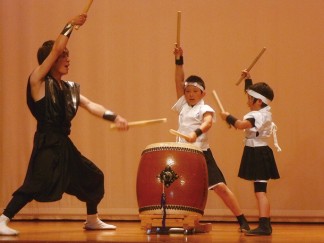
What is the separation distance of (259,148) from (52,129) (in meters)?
1.39

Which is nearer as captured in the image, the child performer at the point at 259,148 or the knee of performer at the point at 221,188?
the child performer at the point at 259,148

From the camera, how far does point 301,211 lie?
212 inches

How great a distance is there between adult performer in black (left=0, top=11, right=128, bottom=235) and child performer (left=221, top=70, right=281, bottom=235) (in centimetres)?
98

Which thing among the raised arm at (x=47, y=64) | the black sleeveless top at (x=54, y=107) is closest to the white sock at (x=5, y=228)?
the black sleeveless top at (x=54, y=107)

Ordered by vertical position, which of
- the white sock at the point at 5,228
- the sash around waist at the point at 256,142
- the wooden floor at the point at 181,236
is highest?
the sash around waist at the point at 256,142

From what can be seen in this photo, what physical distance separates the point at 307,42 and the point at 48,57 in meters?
2.50

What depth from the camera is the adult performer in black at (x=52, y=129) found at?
3.74 m

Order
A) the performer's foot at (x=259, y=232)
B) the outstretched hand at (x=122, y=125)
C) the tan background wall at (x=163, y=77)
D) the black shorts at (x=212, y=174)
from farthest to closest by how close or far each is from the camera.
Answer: the tan background wall at (x=163, y=77)
the black shorts at (x=212, y=174)
the performer's foot at (x=259, y=232)
the outstretched hand at (x=122, y=125)

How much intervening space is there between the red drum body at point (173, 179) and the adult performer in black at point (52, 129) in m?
0.38

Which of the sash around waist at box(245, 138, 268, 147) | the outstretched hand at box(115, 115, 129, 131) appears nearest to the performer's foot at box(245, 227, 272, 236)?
the sash around waist at box(245, 138, 268, 147)

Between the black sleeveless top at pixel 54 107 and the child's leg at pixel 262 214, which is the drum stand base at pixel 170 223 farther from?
the black sleeveless top at pixel 54 107

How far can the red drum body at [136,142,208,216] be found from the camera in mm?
3949

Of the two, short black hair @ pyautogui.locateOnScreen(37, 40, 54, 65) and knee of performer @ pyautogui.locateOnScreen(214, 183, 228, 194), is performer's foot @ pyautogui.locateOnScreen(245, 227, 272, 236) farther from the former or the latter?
short black hair @ pyautogui.locateOnScreen(37, 40, 54, 65)

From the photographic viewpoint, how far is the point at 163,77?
5539 millimetres
